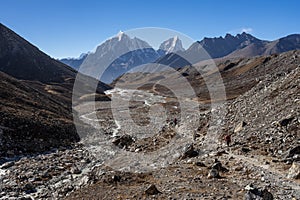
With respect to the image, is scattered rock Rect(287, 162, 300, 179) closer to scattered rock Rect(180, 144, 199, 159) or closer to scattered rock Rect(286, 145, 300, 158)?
scattered rock Rect(286, 145, 300, 158)

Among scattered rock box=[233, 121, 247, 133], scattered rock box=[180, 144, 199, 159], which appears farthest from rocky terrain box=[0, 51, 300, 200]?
scattered rock box=[233, 121, 247, 133]

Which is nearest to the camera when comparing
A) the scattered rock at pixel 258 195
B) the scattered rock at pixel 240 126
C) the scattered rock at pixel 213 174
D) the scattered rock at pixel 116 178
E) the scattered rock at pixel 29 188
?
the scattered rock at pixel 258 195

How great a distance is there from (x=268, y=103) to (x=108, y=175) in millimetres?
21827

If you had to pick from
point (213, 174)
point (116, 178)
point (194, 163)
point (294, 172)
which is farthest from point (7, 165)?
point (294, 172)

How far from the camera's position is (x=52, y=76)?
191375mm

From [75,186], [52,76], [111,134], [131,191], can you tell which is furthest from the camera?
[52,76]

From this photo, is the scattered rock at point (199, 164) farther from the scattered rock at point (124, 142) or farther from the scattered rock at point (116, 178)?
the scattered rock at point (124, 142)

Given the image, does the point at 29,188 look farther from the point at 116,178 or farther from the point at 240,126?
the point at 240,126

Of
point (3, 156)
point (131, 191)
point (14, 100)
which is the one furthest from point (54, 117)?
point (131, 191)

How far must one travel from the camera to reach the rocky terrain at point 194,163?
20.8 meters

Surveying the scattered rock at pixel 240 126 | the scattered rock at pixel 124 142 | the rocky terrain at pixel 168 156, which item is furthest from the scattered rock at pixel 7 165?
the scattered rock at pixel 240 126

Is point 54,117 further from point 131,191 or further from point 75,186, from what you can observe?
point 131,191

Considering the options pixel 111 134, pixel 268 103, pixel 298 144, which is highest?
pixel 268 103

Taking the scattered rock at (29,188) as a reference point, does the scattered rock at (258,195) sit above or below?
above
